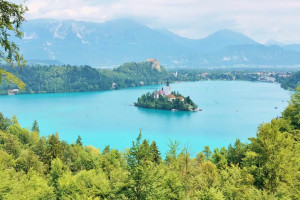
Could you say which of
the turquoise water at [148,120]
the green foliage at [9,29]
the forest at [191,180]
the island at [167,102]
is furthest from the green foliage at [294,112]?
the island at [167,102]

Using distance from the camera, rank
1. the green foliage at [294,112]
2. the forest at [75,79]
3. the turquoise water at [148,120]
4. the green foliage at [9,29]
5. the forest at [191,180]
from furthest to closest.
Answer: the forest at [75,79]
the turquoise water at [148,120]
the green foliage at [294,112]
the forest at [191,180]
the green foliage at [9,29]

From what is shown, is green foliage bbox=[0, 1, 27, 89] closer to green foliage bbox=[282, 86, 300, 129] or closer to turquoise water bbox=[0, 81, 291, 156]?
green foliage bbox=[282, 86, 300, 129]

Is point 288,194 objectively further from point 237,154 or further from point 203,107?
point 203,107

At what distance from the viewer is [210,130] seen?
33531 millimetres

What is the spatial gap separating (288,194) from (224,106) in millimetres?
43295

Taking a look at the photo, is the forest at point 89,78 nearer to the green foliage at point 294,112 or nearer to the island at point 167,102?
the island at point 167,102

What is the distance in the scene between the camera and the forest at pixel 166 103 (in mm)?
46031

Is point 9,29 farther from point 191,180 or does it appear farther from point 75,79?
point 75,79

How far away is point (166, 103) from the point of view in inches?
1871

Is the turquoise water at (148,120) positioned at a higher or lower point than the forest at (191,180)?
lower

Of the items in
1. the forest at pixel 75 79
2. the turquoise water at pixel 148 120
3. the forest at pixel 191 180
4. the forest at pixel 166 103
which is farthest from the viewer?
the forest at pixel 75 79

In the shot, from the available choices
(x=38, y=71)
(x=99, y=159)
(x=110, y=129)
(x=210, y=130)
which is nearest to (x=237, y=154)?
(x=99, y=159)

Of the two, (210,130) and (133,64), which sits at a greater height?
(133,64)

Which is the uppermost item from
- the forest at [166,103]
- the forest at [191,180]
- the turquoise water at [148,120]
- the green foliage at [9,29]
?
the green foliage at [9,29]
